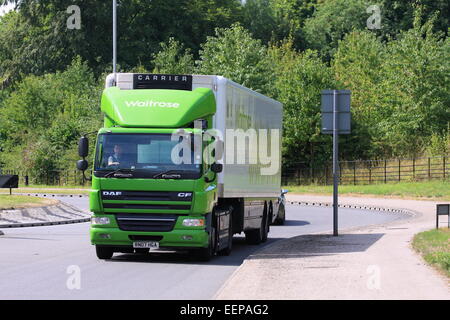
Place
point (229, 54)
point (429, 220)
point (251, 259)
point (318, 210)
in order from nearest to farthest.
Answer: point (251, 259), point (429, 220), point (318, 210), point (229, 54)

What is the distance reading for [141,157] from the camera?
1911 cm

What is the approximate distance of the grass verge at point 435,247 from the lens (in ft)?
54.7

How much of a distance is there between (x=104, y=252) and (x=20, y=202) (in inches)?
740

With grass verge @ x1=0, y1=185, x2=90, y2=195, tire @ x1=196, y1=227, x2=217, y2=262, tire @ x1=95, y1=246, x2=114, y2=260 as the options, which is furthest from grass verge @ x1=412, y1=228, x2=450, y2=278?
grass verge @ x1=0, y1=185, x2=90, y2=195

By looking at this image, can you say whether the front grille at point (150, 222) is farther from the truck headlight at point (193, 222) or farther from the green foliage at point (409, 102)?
the green foliage at point (409, 102)

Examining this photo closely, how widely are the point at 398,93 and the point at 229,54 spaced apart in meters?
12.6

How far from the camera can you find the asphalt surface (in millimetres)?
14078

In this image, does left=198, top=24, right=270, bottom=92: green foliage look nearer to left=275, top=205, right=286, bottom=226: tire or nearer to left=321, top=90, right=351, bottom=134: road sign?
left=275, top=205, right=286, bottom=226: tire

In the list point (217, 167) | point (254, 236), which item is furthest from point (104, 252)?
point (254, 236)

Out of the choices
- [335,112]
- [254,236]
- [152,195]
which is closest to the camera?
[152,195]

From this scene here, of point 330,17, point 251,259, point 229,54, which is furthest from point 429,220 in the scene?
point 330,17

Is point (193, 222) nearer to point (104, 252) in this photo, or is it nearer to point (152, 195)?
point (152, 195)
